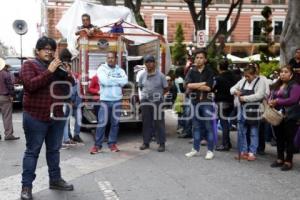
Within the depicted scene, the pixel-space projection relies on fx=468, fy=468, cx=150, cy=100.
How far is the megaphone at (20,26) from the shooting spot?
16.1 meters

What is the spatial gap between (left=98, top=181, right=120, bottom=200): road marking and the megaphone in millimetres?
10715

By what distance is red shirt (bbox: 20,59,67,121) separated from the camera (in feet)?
18.3

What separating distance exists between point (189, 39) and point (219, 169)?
4307 centimetres

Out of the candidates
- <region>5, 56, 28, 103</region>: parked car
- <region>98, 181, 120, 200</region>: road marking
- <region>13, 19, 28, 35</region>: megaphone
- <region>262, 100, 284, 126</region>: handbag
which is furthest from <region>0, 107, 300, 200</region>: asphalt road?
<region>13, 19, 28, 35</region>: megaphone

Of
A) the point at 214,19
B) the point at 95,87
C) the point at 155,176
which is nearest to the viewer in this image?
the point at 155,176

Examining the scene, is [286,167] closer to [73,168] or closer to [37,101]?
[73,168]

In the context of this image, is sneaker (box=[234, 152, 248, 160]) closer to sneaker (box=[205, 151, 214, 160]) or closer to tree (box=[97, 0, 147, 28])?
sneaker (box=[205, 151, 214, 160])

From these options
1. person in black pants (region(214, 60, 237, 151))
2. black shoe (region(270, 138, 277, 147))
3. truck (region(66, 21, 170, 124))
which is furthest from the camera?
truck (region(66, 21, 170, 124))

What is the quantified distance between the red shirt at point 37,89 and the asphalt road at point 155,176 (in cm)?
111

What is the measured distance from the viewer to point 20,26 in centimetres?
1627

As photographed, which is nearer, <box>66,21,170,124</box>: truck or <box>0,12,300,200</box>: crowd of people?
<box>0,12,300,200</box>: crowd of people

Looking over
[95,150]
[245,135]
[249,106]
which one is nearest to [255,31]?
[245,135]

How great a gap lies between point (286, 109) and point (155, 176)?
2.44m

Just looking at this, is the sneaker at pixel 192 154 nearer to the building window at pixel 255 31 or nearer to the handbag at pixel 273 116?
the handbag at pixel 273 116
